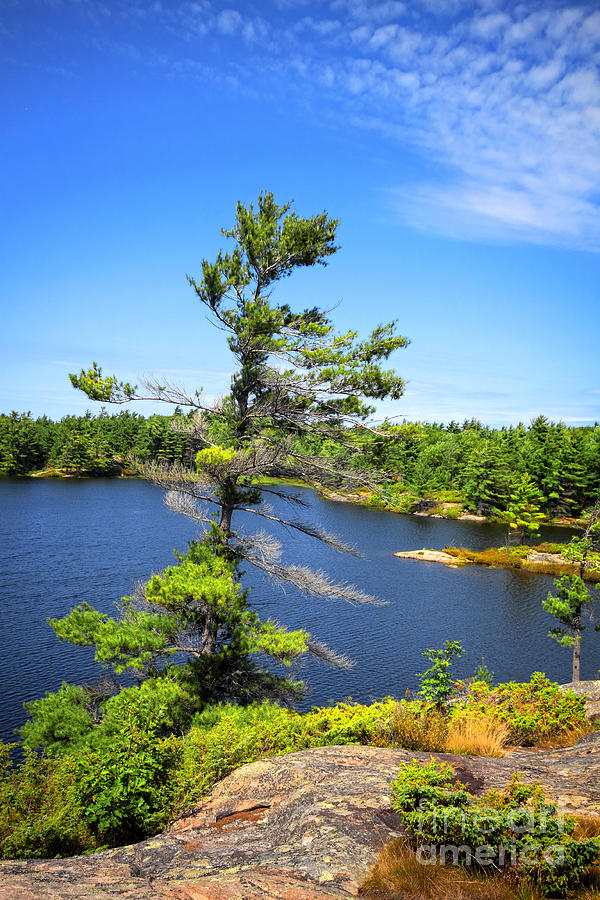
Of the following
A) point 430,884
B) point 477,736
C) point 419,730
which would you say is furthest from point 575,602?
point 430,884

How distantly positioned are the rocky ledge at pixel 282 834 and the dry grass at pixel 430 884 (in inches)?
8.8

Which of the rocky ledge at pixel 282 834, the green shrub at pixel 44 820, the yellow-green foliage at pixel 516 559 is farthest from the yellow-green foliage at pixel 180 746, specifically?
the yellow-green foliage at pixel 516 559

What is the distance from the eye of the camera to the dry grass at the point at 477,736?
28.5 ft

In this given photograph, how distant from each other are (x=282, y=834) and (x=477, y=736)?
4.60m

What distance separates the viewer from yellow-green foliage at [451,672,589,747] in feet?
33.3

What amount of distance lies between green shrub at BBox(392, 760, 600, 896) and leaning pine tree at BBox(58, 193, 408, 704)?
7.21m

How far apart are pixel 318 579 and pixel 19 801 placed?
24.8ft

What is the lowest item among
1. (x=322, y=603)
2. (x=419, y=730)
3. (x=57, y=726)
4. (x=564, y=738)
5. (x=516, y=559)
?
(x=322, y=603)

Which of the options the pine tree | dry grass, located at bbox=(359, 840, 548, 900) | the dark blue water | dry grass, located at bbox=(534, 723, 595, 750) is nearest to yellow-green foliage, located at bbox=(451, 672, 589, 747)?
dry grass, located at bbox=(534, 723, 595, 750)

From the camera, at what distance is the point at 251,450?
1256 centimetres

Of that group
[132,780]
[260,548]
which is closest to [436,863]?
[132,780]

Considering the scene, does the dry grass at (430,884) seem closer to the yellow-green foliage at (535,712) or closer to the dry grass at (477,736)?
the dry grass at (477,736)

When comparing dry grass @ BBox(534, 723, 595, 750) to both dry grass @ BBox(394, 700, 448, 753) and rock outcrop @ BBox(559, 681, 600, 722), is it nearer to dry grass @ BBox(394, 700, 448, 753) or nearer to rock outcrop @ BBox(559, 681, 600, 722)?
rock outcrop @ BBox(559, 681, 600, 722)

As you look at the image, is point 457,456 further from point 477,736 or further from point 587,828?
point 587,828
